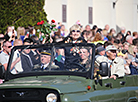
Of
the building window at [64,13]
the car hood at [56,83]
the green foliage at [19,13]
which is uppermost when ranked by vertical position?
the building window at [64,13]

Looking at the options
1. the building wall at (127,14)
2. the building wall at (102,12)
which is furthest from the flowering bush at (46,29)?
the building wall at (127,14)

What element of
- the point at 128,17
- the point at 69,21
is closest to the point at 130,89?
the point at 69,21

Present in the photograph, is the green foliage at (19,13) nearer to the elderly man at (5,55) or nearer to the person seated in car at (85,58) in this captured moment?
the elderly man at (5,55)

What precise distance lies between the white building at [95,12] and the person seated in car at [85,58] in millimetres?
20975

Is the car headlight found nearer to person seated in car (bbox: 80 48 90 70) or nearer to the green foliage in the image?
person seated in car (bbox: 80 48 90 70)

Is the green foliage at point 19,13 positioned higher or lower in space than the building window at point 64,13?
lower

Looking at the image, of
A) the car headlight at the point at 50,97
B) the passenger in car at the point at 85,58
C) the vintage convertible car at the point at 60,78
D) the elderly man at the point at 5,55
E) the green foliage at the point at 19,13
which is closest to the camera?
the car headlight at the point at 50,97

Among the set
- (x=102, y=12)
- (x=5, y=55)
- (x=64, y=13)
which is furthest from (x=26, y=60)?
(x=102, y=12)

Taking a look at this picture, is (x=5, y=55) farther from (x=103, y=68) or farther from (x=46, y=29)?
(x=103, y=68)

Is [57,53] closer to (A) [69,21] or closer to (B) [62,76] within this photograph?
(B) [62,76]

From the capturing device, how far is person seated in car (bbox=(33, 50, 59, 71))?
7060 mm

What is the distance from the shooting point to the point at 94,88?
258 inches

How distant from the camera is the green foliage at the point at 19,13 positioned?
64.4 ft

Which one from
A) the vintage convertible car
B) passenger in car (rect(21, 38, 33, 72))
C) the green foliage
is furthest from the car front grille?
the green foliage
